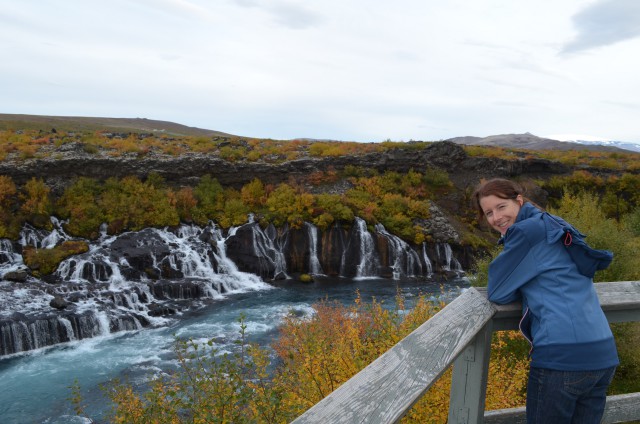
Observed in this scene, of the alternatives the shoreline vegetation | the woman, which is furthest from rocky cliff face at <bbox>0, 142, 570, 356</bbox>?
the woman

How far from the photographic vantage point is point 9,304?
64.8 ft

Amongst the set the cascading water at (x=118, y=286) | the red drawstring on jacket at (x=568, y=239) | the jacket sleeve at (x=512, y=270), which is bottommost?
the cascading water at (x=118, y=286)

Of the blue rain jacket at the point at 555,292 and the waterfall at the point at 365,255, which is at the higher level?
the blue rain jacket at the point at 555,292

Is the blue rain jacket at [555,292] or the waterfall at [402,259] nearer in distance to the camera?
the blue rain jacket at [555,292]

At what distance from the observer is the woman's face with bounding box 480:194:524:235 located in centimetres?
294

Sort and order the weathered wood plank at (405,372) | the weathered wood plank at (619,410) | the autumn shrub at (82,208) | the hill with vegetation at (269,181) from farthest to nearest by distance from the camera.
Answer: the hill with vegetation at (269,181) → the autumn shrub at (82,208) → the weathered wood plank at (619,410) → the weathered wood plank at (405,372)

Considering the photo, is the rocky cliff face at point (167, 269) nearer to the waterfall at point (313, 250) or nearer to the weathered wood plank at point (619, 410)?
the waterfall at point (313, 250)

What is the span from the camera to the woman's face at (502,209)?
294 cm

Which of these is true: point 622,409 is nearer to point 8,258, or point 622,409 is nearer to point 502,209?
point 502,209

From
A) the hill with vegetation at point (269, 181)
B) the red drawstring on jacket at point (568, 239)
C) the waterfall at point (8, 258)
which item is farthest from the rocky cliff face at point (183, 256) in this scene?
the red drawstring on jacket at point (568, 239)

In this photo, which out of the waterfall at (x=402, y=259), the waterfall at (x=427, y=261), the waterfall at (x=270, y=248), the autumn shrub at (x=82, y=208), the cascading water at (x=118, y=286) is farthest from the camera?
the waterfall at (x=427, y=261)

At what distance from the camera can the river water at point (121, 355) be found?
13438 millimetres

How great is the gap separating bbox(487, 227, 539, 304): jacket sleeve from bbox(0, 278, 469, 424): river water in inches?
287

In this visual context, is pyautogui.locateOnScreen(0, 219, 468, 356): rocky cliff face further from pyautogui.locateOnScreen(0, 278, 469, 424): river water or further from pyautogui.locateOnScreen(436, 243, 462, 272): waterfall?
pyautogui.locateOnScreen(0, 278, 469, 424): river water
